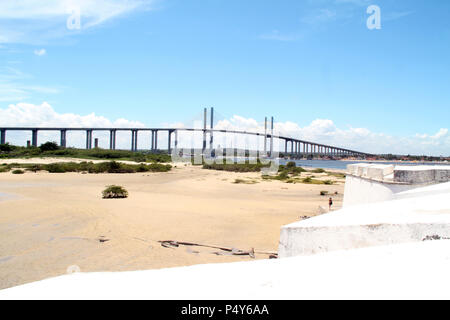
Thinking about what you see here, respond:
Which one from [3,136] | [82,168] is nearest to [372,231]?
[82,168]

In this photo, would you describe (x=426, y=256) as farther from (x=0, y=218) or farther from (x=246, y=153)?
(x=246, y=153)

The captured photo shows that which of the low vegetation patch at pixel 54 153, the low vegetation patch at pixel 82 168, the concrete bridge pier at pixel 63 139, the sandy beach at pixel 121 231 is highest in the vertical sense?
the concrete bridge pier at pixel 63 139

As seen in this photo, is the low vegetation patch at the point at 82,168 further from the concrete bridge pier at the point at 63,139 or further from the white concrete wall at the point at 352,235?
the concrete bridge pier at the point at 63,139

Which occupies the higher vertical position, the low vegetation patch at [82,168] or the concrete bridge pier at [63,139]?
the concrete bridge pier at [63,139]

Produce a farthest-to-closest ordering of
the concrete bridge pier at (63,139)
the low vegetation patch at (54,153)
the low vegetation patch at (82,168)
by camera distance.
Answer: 1. the concrete bridge pier at (63,139)
2. the low vegetation patch at (54,153)
3. the low vegetation patch at (82,168)

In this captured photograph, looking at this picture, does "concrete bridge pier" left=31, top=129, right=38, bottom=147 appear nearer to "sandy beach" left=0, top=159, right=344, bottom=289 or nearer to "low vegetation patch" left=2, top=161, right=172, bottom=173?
"low vegetation patch" left=2, top=161, right=172, bottom=173

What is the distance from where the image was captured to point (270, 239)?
411 inches

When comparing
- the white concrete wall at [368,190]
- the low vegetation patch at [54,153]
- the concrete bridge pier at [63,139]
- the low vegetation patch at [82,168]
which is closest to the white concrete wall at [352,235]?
the white concrete wall at [368,190]

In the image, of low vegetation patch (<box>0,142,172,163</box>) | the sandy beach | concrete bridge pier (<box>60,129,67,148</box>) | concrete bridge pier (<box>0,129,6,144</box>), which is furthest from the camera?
concrete bridge pier (<box>60,129,67,148</box>)

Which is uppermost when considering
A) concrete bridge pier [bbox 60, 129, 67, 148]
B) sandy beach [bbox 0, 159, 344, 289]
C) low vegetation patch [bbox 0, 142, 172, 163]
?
concrete bridge pier [bbox 60, 129, 67, 148]

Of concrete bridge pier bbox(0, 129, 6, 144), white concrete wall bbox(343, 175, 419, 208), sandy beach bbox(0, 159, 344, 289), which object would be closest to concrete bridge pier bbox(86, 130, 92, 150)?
concrete bridge pier bbox(0, 129, 6, 144)

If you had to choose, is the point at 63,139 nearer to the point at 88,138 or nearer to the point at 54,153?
the point at 88,138

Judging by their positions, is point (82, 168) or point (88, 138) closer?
point (82, 168)

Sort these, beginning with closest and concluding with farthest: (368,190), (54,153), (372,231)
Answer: (372,231) → (368,190) → (54,153)
